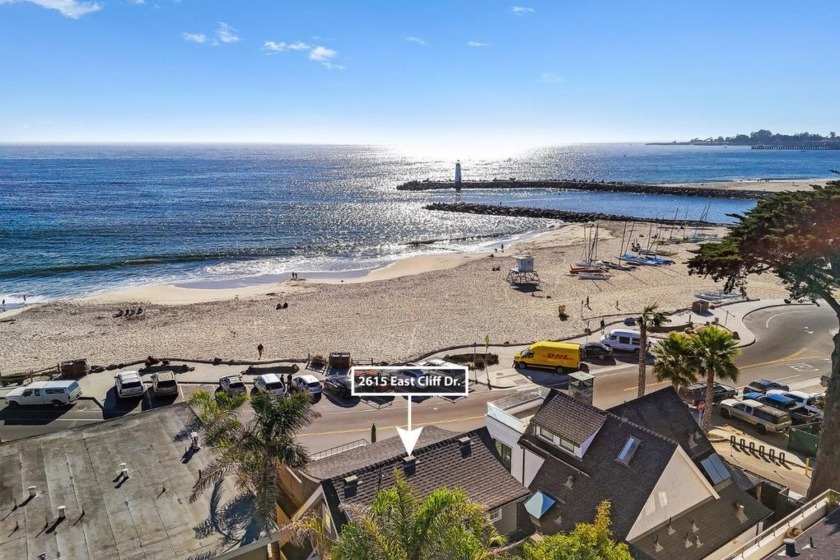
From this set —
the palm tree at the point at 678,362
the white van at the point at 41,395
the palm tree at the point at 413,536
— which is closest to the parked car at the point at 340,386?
the white van at the point at 41,395

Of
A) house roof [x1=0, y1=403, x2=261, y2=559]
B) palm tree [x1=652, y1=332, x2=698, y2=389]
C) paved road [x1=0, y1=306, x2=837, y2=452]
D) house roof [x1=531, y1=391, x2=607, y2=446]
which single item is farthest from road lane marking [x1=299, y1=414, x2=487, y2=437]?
palm tree [x1=652, y1=332, x2=698, y2=389]

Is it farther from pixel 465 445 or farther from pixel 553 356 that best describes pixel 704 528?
Result: pixel 553 356

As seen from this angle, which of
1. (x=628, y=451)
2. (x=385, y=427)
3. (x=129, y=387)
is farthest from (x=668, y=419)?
(x=129, y=387)

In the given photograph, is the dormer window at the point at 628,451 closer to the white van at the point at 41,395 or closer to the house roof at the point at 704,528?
the house roof at the point at 704,528

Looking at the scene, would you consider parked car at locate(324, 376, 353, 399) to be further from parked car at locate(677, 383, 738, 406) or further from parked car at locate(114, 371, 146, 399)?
parked car at locate(677, 383, 738, 406)

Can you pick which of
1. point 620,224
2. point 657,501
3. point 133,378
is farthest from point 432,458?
point 620,224

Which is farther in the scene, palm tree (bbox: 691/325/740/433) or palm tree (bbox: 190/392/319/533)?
Answer: palm tree (bbox: 691/325/740/433)
